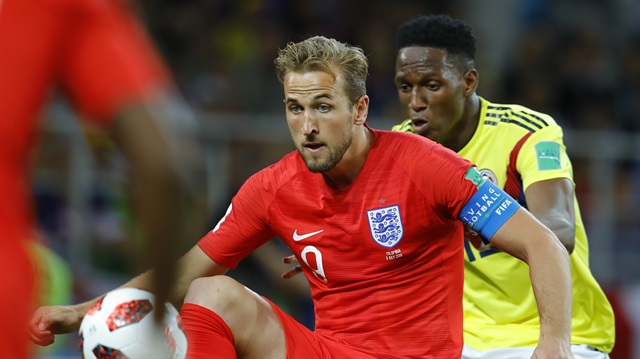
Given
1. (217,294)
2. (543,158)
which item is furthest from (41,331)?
(543,158)

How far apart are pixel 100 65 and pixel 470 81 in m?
3.42

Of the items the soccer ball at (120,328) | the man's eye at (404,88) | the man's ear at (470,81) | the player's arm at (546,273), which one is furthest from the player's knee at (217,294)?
the man's ear at (470,81)

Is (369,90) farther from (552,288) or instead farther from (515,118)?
(552,288)

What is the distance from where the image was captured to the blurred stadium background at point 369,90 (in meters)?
8.29

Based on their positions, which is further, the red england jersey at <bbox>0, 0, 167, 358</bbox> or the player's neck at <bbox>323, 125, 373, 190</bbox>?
the player's neck at <bbox>323, 125, 373, 190</bbox>

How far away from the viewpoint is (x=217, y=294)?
3.81 m

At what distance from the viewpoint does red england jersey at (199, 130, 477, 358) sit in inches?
158

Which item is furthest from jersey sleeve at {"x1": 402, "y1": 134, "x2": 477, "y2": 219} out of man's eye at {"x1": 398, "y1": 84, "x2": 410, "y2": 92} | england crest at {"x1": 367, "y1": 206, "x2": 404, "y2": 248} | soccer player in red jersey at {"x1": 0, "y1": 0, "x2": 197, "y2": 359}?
soccer player in red jersey at {"x1": 0, "y1": 0, "x2": 197, "y2": 359}

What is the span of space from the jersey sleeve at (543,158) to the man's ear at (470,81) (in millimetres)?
470

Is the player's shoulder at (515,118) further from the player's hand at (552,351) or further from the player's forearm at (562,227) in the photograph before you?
the player's hand at (552,351)

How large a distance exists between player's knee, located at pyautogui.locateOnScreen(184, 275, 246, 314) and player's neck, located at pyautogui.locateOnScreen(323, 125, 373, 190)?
633 mm

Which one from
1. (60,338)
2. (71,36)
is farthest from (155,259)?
(60,338)

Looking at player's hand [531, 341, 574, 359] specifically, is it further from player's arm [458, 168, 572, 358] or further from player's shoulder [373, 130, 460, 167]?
player's shoulder [373, 130, 460, 167]

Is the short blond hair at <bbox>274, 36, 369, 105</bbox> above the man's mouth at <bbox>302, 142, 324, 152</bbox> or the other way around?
above
